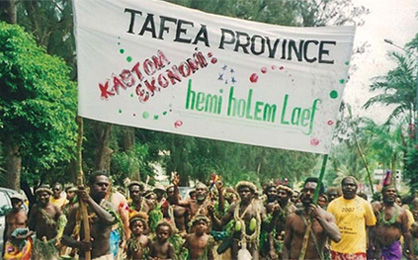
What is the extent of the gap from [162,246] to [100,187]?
1855 mm

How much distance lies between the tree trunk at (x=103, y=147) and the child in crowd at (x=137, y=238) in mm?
12739

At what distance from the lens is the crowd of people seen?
7461 mm

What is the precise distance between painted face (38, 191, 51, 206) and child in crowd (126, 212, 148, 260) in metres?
1.71

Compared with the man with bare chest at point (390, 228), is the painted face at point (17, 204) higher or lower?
lower

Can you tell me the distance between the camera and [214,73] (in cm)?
678

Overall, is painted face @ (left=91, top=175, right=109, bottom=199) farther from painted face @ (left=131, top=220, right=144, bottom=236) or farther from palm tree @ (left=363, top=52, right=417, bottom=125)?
palm tree @ (left=363, top=52, right=417, bottom=125)

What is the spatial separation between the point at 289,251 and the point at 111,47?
292 cm

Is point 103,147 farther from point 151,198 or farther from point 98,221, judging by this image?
point 98,221

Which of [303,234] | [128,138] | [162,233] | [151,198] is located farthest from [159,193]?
[128,138]

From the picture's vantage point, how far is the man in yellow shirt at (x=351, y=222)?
8.20m

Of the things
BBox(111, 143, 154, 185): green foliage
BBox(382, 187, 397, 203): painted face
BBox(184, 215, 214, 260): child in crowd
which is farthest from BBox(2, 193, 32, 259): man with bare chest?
BBox(111, 143, 154, 185): green foliage

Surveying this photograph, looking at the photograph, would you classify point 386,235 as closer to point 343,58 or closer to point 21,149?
point 343,58

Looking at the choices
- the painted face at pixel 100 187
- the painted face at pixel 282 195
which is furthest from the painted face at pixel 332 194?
the painted face at pixel 100 187

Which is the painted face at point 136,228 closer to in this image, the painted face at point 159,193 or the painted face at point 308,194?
the painted face at point 308,194
